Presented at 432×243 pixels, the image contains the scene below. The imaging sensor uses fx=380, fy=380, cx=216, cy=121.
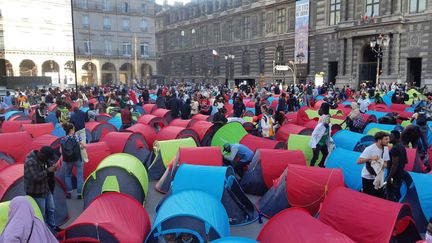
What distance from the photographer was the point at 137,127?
1156 cm

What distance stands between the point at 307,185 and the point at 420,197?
1.86 m

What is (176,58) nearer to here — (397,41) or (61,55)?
(61,55)

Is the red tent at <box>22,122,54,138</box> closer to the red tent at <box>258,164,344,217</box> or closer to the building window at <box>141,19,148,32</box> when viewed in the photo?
the red tent at <box>258,164,344,217</box>

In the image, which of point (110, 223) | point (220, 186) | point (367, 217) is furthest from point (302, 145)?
point (110, 223)

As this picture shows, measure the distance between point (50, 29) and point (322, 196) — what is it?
49.5 m

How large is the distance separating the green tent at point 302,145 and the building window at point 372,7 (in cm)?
2513

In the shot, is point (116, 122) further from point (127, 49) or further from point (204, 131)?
point (127, 49)

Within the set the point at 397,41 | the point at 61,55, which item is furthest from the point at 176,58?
the point at 397,41

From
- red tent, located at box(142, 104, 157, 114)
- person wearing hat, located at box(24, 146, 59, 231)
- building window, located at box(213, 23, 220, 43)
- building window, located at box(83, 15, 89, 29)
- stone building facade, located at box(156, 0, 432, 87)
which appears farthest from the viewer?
building window, located at box(83, 15, 89, 29)

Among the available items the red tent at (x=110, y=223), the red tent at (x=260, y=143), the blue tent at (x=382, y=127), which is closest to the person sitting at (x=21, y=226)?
the red tent at (x=110, y=223)

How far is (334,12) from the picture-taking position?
34.3 metres

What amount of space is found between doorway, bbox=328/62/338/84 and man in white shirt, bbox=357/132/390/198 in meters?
30.5

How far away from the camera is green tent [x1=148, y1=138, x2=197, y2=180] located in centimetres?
924

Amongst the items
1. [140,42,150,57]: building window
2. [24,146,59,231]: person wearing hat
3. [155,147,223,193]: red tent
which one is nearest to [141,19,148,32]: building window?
[140,42,150,57]: building window
